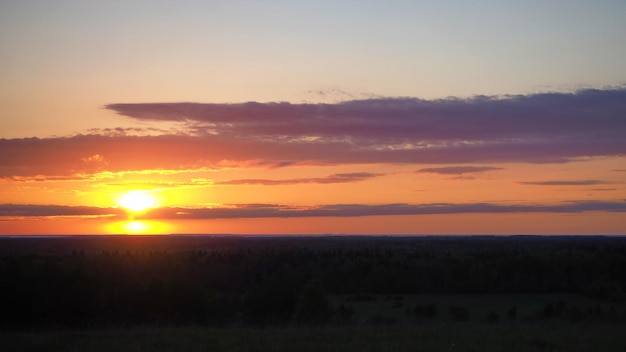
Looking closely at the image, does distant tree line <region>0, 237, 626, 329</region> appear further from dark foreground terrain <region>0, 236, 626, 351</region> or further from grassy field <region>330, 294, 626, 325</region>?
grassy field <region>330, 294, 626, 325</region>

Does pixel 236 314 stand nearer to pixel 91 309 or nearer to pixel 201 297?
pixel 201 297

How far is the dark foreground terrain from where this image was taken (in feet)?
53.5

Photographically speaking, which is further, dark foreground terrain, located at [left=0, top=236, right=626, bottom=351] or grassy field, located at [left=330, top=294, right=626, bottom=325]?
grassy field, located at [left=330, top=294, right=626, bottom=325]

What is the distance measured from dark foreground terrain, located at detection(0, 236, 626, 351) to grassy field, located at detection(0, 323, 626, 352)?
0.12ft

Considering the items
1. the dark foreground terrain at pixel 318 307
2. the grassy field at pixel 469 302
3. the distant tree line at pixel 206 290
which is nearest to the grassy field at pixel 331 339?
the dark foreground terrain at pixel 318 307

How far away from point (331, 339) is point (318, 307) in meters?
12.8

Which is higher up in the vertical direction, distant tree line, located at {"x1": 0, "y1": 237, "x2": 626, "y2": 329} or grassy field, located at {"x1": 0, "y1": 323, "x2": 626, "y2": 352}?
grassy field, located at {"x1": 0, "y1": 323, "x2": 626, "y2": 352}

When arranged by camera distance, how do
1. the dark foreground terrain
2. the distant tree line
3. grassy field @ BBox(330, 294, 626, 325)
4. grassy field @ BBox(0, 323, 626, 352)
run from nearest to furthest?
grassy field @ BBox(0, 323, 626, 352) → the dark foreground terrain → the distant tree line → grassy field @ BBox(330, 294, 626, 325)

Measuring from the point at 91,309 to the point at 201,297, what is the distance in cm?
460

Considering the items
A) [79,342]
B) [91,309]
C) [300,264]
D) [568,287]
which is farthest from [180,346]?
[300,264]

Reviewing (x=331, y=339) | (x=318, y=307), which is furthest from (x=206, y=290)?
(x=331, y=339)

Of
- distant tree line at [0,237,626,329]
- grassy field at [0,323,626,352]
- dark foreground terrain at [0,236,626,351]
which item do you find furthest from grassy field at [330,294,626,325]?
grassy field at [0,323,626,352]

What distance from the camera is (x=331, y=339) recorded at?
54.0 feet

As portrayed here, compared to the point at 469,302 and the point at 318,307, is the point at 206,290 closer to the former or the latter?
the point at 318,307
